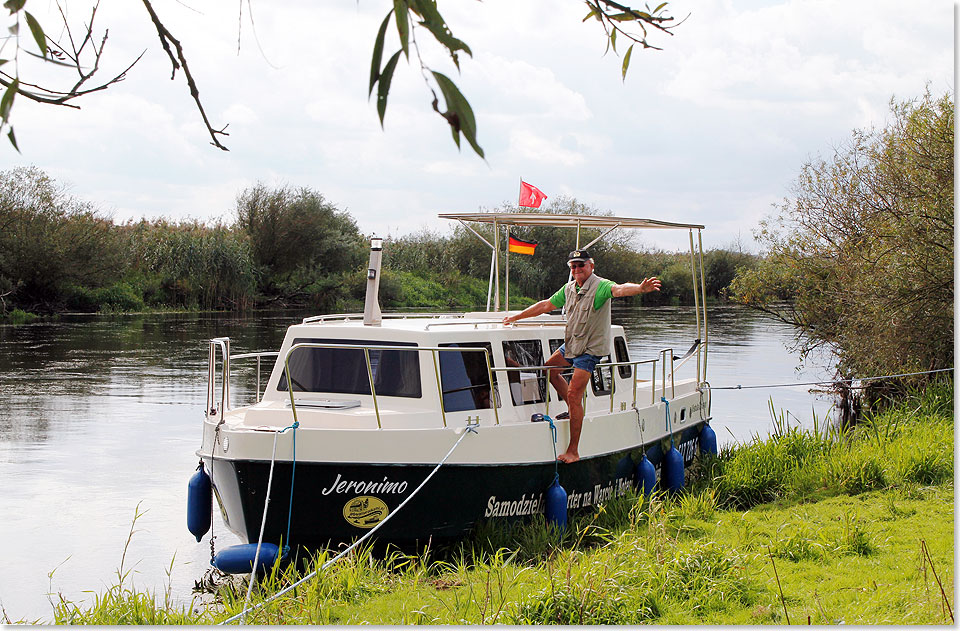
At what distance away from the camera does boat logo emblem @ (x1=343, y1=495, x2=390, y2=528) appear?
7.45 m

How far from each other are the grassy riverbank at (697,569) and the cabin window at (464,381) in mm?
1223

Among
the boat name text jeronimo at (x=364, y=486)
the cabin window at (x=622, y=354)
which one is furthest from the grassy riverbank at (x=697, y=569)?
the cabin window at (x=622, y=354)

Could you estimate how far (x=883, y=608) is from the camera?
17.4 feet

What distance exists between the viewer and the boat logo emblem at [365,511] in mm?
7453

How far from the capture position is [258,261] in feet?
171

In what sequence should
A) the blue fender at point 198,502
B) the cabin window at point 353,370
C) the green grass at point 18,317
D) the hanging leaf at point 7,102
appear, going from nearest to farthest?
the hanging leaf at point 7,102 < the blue fender at point 198,502 < the cabin window at point 353,370 < the green grass at point 18,317

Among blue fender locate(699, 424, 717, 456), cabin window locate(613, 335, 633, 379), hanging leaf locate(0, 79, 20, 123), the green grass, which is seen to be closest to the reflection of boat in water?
cabin window locate(613, 335, 633, 379)

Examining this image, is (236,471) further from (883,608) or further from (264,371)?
(264,371)

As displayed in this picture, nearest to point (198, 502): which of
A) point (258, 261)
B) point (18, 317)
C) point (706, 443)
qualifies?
point (706, 443)

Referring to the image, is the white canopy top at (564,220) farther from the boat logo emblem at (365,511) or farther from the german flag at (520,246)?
the boat logo emblem at (365,511)

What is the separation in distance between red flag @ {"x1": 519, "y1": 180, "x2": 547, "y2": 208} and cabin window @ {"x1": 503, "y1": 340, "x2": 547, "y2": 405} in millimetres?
2548

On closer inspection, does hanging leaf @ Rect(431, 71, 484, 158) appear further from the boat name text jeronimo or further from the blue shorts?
the blue shorts

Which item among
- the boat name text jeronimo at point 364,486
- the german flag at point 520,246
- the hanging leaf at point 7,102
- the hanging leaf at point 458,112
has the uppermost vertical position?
the german flag at point 520,246

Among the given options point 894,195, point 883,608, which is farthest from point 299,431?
point 894,195
